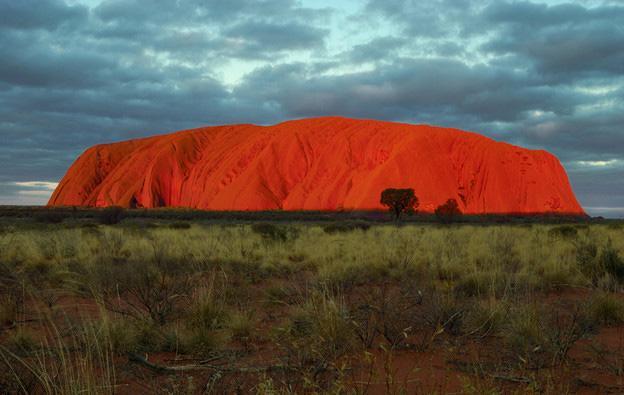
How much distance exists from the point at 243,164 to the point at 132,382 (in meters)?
75.8

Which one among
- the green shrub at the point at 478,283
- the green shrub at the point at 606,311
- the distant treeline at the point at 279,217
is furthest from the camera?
the distant treeline at the point at 279,217

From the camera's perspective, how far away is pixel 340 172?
233 ft

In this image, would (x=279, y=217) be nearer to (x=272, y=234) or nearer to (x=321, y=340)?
(x=272, y=234)

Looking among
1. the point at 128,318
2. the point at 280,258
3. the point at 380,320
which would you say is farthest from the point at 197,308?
the point at 280,258

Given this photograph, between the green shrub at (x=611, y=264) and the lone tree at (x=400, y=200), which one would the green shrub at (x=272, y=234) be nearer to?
the green shrub at (x=611, y=264)

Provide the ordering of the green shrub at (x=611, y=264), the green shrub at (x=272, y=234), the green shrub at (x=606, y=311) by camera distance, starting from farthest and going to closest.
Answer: the green shrub at (x=272, y=234)
the green shrub at (x=611, y=264)
the green shrub at (x=606, y=311)

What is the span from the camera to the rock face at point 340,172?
67.1m

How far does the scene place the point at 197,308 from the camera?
18.5ft

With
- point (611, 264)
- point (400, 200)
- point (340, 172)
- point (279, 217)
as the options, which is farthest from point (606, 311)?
point (340, 172)

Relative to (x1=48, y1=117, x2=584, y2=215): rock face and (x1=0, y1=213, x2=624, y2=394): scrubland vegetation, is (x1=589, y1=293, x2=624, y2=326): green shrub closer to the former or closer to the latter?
(x1=0, y1=213, x2=624, y2=394): scrubland vegetation

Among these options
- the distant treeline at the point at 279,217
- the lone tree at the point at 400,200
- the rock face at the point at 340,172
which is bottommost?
the distant treeline at the point at 279,217

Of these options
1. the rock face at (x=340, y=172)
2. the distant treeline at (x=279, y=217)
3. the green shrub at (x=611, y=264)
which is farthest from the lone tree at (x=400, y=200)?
the green shrub at (x=611, y=264)

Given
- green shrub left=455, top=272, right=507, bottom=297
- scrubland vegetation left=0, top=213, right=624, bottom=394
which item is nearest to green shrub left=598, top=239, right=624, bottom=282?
scrubland vegetation left=0, top=213, right=624, bottom=394

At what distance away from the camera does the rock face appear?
2643 inches
